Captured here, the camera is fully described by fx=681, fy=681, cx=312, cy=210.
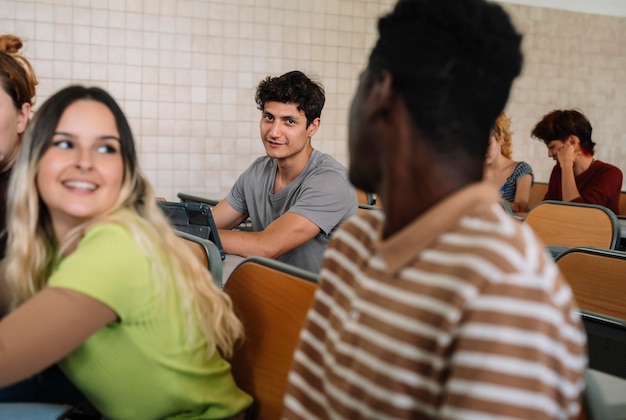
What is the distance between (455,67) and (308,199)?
1.80m

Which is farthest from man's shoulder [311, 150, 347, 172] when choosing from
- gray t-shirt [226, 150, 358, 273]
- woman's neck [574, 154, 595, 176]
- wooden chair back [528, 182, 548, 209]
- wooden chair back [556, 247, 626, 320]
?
wooden chair back [528, 182, 548, 209]

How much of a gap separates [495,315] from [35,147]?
998mm

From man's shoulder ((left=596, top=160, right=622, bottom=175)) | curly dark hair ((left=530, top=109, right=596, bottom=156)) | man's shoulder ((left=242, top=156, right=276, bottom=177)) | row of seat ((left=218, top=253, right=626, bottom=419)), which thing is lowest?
row of seat ((left=218, top=253, right=626, bottom=419))

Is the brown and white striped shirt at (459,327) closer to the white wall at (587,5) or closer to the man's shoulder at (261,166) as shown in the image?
the man's shoulder at (261,166)

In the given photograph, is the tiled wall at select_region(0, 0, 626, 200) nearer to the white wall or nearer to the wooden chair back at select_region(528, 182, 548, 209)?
the white wall

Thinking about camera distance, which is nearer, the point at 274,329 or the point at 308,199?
the point at 274,329

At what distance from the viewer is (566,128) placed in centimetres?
411

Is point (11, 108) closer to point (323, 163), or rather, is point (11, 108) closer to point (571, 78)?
point (323, 163)

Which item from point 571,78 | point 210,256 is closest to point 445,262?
point 210,256

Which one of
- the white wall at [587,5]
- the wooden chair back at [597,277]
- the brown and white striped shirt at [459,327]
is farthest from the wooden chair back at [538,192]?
the brown and white striped shirt at [459,327]

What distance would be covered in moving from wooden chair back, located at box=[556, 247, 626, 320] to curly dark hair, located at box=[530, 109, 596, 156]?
2.33 metres

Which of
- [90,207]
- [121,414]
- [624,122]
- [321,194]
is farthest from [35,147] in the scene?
[624,122]

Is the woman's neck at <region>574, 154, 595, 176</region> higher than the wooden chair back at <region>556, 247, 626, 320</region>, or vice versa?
the woman's neck at <region>574, 154, 595, 176</region>

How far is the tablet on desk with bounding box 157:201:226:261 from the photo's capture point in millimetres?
2119
